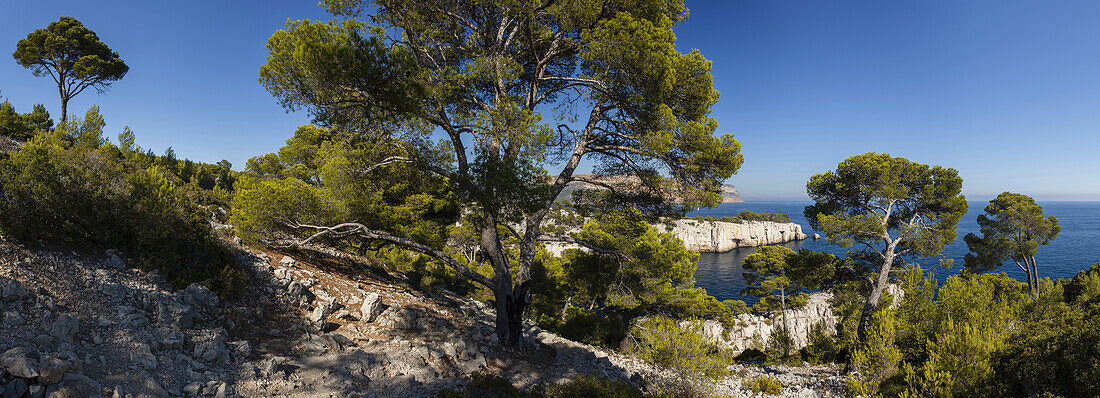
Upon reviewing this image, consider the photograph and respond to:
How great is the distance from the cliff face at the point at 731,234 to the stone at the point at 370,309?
74784 millimetres

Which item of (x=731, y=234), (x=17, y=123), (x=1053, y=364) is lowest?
(x=731, y=234)

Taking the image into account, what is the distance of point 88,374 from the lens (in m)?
3.70

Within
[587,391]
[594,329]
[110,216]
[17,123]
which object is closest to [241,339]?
[110,216]

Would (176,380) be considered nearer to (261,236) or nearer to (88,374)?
(88,374)

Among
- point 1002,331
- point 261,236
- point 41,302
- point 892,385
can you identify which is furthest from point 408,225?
point 1002,331

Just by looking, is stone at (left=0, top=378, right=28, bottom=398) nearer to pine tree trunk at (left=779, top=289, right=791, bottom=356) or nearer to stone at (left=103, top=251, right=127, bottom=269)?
stone at (left=103, top=251, right=127, bottom=269)

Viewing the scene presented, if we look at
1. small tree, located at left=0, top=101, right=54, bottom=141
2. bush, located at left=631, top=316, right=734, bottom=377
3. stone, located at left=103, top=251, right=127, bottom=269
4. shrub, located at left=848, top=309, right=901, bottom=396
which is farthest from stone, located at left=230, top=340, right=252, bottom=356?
small tree, located at left=0, top=101, right=54, bottom=141

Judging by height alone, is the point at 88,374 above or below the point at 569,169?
below

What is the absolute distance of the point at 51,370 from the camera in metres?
3.35

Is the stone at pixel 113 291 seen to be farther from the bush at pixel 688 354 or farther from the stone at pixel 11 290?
the bush at pixel 688 354

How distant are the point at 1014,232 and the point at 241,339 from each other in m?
37.7

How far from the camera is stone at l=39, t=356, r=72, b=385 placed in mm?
3303

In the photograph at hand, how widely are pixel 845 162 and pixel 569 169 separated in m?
13.8

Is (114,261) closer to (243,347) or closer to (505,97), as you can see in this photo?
(243,347)
